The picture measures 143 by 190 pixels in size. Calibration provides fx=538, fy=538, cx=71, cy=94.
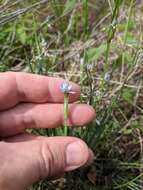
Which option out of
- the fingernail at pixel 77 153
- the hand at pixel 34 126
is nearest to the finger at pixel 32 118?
the hand at pixel 34 126

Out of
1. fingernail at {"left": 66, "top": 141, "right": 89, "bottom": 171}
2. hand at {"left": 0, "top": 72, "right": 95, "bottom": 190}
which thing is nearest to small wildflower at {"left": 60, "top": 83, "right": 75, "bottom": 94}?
hand at {"left": 0, "top": 72, "right": 95, "bottom": 190}

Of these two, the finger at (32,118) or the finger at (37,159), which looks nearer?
the finger at (37,159)

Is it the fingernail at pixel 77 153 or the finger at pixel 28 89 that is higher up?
the finger at pixel 28 89

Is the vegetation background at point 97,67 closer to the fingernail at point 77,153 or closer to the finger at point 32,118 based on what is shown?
the finger at point 32,118

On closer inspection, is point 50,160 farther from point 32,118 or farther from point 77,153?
point 32,118

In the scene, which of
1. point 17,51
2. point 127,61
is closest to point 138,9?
point 127,61

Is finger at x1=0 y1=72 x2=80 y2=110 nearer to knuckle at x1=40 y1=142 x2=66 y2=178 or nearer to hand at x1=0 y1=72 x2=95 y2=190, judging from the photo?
hand at x1=0 y1=72 x2=95 y2=190

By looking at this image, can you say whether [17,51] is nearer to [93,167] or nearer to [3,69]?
[3,69]
